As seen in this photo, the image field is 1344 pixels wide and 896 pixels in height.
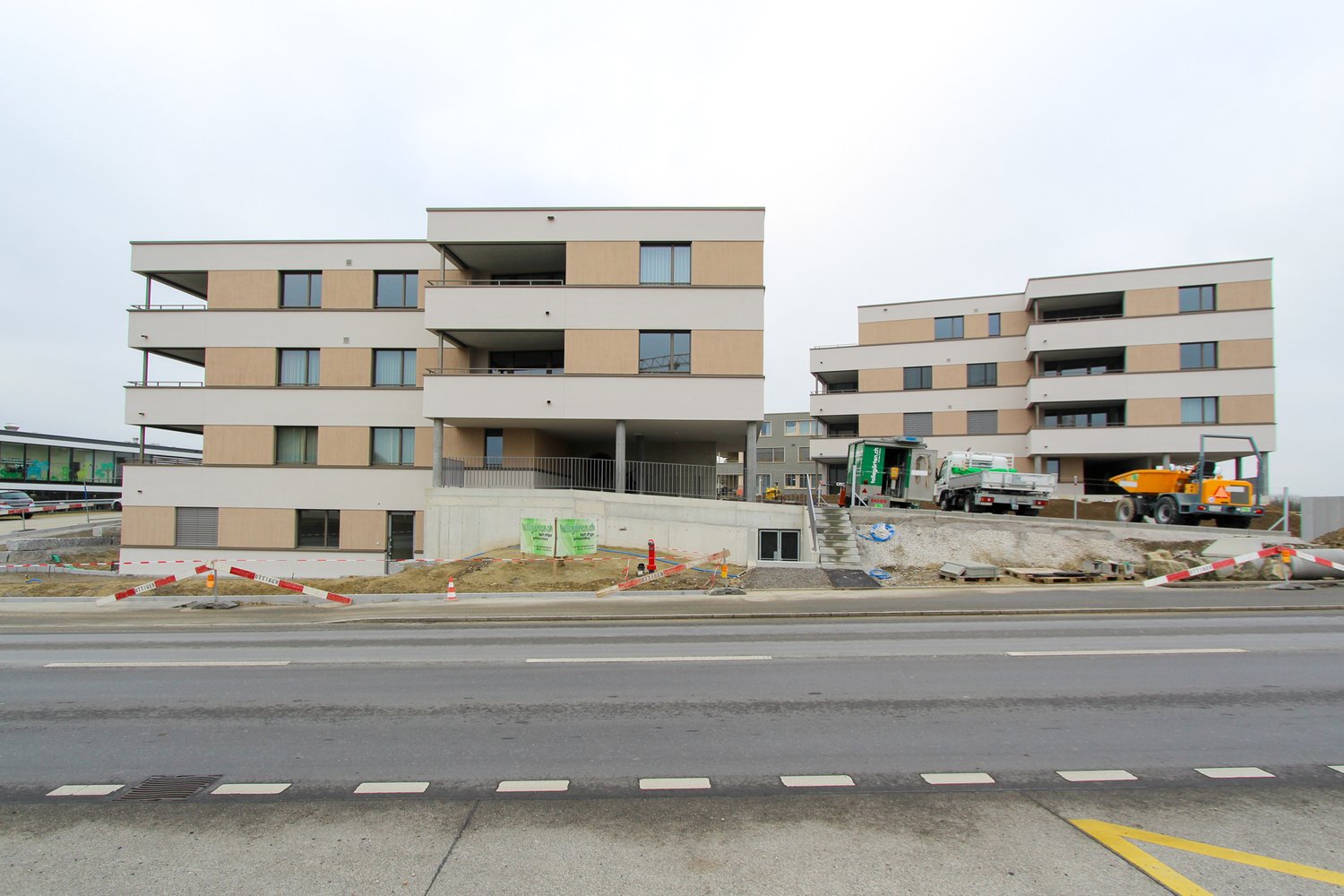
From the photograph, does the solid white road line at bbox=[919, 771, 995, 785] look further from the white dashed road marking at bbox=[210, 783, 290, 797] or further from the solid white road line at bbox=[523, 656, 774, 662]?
the white dashed road marking at bbox=[210, 783, 290, 797]

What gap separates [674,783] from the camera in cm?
475

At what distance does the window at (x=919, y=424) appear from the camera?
139ft

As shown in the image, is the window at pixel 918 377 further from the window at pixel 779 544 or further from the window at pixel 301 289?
the window at pixel 301 289

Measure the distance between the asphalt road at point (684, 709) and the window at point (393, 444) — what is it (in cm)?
1638

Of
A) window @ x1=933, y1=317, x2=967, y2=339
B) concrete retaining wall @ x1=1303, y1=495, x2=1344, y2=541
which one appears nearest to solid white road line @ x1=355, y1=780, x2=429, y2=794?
concrete retaining wall @ x1=1303, y1=495, x2=1344, y2=541

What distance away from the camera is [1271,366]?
34.2 m

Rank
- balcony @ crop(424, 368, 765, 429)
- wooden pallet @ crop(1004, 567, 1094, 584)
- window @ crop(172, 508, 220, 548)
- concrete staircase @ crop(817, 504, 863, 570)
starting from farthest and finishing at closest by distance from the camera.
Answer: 1. window @ crop(172, 508, 220, 548)
2. balcony @ crop(424, 368, 765, 429)
3. concrete staircase @ crop(817, 504, 863, 570)
4. wooden pallet @ crop(1004, 567, 1094, 584)

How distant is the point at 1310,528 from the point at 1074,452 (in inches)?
566

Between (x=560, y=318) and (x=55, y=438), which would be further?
(x=55, y=438)

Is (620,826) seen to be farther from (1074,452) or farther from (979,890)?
(1074,452)

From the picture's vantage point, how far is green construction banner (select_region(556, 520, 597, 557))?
19.2m

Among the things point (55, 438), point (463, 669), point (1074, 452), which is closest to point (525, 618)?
point (463, 669)

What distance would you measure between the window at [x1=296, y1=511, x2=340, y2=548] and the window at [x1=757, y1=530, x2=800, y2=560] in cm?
1668

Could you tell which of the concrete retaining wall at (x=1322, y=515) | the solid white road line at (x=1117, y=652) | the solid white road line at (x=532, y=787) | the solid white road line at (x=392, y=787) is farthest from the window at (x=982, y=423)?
the solid white road line at (x=392, y=787)
